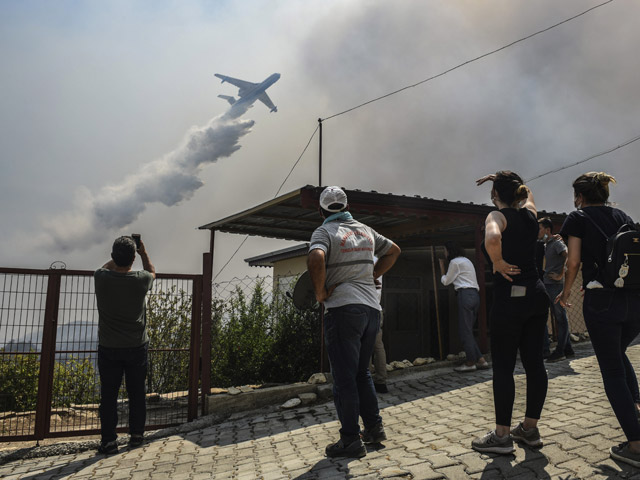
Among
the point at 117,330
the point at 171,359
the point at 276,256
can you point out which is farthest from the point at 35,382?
the point at 276,256

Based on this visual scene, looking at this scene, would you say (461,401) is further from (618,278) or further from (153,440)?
(153,440)

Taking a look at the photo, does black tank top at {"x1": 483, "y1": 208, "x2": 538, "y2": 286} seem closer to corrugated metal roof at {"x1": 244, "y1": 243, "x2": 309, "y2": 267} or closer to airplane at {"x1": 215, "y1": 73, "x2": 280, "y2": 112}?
corrugated metal roof at {"x1": 244, "y1": 243, "x2": 309, "y2": 267}

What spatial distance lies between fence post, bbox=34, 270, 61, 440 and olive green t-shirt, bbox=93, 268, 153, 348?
0.93 metres

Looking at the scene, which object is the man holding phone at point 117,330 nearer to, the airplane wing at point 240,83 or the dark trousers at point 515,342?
the dark trousers at point 515,342

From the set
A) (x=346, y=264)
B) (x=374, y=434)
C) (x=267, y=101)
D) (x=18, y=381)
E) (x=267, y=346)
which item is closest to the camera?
(x=346, y=264)

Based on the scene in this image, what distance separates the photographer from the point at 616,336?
308cm

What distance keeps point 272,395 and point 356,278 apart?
11.0 ft

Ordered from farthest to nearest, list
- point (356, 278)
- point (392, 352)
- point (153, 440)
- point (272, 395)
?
point (392, 352), point (272, 395), point (153, 440), point (356, 278)

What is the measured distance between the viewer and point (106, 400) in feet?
15.9

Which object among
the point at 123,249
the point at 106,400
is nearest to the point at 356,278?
the point at 123,249

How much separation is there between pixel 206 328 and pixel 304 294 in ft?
6.97

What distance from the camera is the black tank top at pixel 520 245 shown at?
3344 mm

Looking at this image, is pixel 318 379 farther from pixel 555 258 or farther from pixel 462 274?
pixel 555 258

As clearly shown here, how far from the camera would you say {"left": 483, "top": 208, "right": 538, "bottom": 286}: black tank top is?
3344mm
